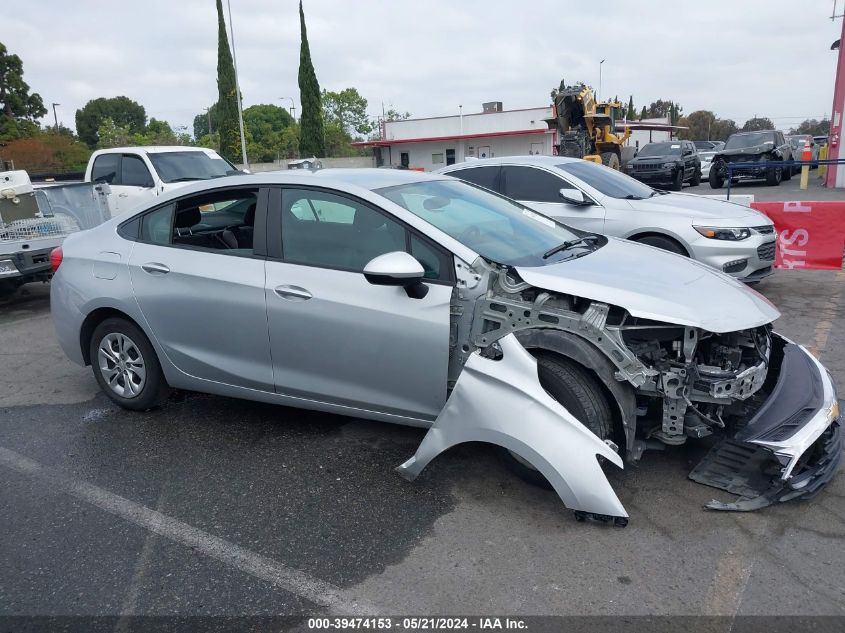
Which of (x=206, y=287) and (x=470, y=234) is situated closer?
(x=470, y=234)

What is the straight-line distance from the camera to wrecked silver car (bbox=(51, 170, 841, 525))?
3207mm

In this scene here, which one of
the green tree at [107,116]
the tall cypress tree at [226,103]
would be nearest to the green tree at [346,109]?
the green tree at [107,116]

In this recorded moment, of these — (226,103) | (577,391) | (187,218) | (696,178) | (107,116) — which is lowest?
(577,391)

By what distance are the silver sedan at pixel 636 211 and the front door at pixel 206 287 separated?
3.82m

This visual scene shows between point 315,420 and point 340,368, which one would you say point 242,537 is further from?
point 315,420

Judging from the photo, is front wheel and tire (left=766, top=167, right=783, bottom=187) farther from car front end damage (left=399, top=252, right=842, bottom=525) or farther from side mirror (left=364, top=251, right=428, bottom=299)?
side mirror (left=364, top=251, right=428, bottom=299)

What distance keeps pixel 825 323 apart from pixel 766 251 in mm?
1132

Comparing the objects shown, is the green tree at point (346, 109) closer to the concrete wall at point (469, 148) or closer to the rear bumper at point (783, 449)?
the concrete wall at point (469, 148)

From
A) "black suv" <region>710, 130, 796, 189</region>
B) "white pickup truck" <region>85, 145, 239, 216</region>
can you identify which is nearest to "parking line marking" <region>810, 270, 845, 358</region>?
"white pickup truck" <region>85, 145, 239, 216</region>

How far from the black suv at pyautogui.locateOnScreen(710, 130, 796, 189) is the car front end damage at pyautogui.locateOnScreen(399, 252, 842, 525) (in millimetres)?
19766

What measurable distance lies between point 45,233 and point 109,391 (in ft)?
14.7

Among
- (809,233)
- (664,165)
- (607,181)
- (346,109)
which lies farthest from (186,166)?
(346,109)

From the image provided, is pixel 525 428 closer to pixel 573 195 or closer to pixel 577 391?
pixel 577 391

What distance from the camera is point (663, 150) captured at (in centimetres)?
2297
